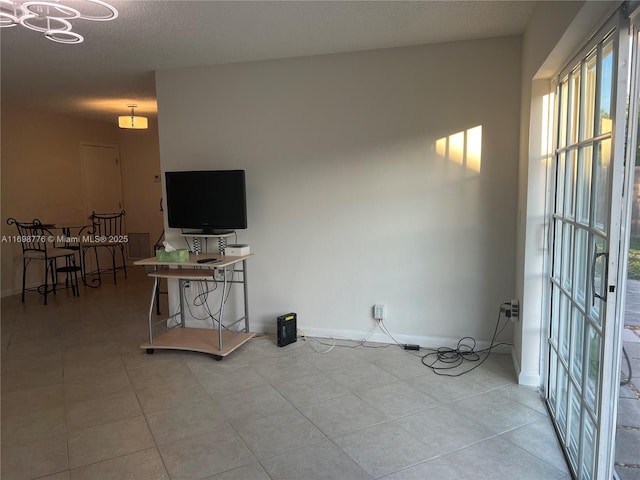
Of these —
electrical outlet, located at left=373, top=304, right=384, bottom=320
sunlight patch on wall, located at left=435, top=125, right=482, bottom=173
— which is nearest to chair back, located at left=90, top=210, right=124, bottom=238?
electrical outlet, located at left=373, top=304, right=384, bottom=320

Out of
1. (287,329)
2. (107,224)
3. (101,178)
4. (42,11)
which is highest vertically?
(42,11)

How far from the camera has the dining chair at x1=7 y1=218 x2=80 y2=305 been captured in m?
5.57

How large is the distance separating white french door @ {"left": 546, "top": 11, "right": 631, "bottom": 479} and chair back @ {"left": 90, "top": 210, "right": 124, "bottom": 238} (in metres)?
6.12

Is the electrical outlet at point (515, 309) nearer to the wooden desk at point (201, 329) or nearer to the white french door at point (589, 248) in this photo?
the white french door at point (589, 248)

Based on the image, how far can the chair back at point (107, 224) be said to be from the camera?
6.86 m

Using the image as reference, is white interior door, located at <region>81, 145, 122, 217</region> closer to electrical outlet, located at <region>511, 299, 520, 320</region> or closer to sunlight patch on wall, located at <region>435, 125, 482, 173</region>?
sunlight patch on wall, located at <region>435, 125, 482, 173</region>

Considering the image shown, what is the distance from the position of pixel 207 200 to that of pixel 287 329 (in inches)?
51.7

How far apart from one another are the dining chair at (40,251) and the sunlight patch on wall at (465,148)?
4.82 meters

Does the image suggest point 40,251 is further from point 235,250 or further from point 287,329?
point 287,329

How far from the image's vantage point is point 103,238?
278 inches

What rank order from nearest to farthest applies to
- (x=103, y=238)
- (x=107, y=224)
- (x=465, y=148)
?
(x=465, y=148), (x=103, y=238), (x=107, y=224)

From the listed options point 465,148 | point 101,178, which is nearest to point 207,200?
point 465,148

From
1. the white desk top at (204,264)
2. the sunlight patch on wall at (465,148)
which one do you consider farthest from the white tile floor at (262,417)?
the sunlight patch on wall at (465,148)

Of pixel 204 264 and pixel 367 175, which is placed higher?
pixel 367 175
